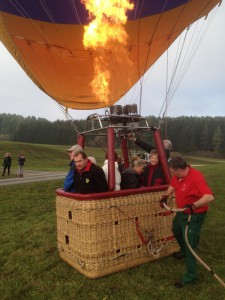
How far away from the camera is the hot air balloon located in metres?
4.30

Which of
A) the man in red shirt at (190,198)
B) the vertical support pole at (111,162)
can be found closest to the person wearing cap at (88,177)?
→ the vertical support pole at (111,162)

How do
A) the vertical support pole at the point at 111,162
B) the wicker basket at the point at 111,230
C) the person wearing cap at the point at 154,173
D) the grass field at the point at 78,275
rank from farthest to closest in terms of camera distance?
the person wearing cap at the point at 154,173 < the vertical support pole at the point at 111,162 < the wicker basket at the point at 111,230 < the grass field at the point at 78,275

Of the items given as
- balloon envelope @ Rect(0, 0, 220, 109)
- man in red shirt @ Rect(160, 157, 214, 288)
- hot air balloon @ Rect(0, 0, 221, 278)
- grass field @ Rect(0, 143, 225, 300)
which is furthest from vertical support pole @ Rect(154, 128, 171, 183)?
balloon envelope @ Rect(0, 0, 220, 109)

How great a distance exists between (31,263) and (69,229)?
83 cm

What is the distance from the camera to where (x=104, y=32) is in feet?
20.0

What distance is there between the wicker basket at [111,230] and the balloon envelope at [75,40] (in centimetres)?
298

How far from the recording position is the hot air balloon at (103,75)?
4.30 metres

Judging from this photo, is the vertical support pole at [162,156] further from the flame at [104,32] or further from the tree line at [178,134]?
the tree line at [178,134]

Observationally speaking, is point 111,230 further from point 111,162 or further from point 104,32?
point 104,32

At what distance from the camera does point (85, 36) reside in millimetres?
6738

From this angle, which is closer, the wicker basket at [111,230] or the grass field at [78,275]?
the grass field at [78,275]

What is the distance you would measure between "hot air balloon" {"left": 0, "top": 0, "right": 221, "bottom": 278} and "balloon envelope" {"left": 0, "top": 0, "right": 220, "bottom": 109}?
0.07 ft

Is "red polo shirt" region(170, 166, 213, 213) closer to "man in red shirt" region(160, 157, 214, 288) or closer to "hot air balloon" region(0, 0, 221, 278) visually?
"man in red shirt" region(160, 157, 214, 288)

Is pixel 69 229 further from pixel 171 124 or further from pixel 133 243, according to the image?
pixel 171 124
